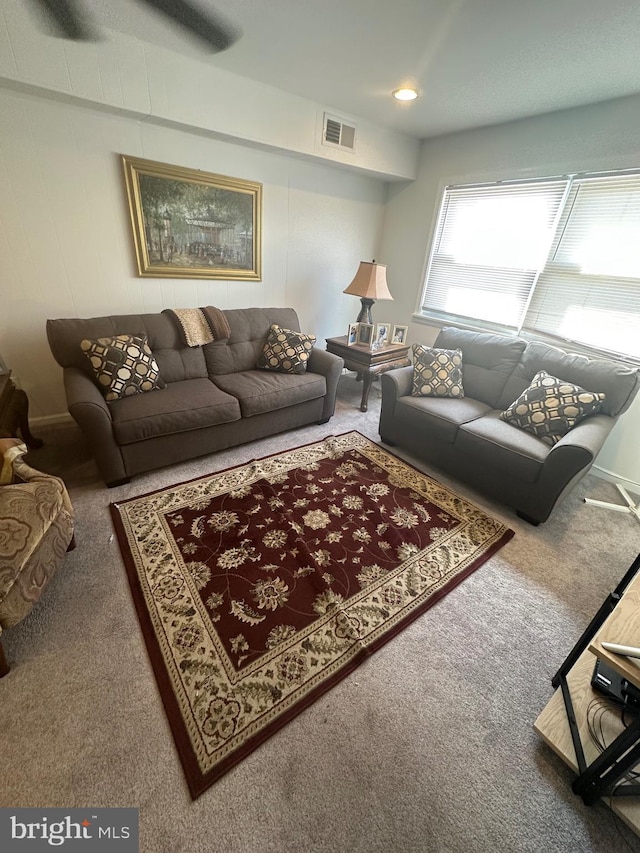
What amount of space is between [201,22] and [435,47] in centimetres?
128

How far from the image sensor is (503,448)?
84.2 inches

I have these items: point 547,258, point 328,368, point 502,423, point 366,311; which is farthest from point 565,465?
point 366,311

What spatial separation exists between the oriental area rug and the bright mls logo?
176mm

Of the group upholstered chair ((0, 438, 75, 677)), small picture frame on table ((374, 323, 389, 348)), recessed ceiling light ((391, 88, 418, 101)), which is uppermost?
recessed ceiling light ((391, 88, 418, 101))

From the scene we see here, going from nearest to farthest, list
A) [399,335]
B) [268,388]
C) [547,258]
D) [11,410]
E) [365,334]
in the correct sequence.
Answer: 1. [11,410]
2. [268,388]
3. [547,258]
4. [365,334]
5. [399,335]

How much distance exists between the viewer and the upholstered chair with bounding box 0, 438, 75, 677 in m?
1.20

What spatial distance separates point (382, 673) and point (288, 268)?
3365 millimetres

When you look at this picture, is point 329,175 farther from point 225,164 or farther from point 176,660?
point 176,660

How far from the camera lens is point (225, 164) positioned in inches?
109

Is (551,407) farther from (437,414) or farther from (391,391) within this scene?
(391,391)

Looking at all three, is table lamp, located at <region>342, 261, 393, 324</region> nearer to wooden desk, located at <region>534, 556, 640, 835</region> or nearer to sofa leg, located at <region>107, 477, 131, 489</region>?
sofa leg, located at <region>107, 477, 131, 489</region>

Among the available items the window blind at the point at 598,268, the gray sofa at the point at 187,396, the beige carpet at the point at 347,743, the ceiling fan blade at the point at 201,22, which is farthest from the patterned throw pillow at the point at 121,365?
the window blind at the point at 598,268

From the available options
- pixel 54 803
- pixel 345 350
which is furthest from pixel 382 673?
pixel 345 350

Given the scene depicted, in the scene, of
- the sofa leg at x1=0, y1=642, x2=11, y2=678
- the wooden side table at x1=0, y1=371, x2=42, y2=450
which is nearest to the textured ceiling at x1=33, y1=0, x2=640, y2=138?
the wooden side table at x1=0, y1=371, x2=42, y2=450
